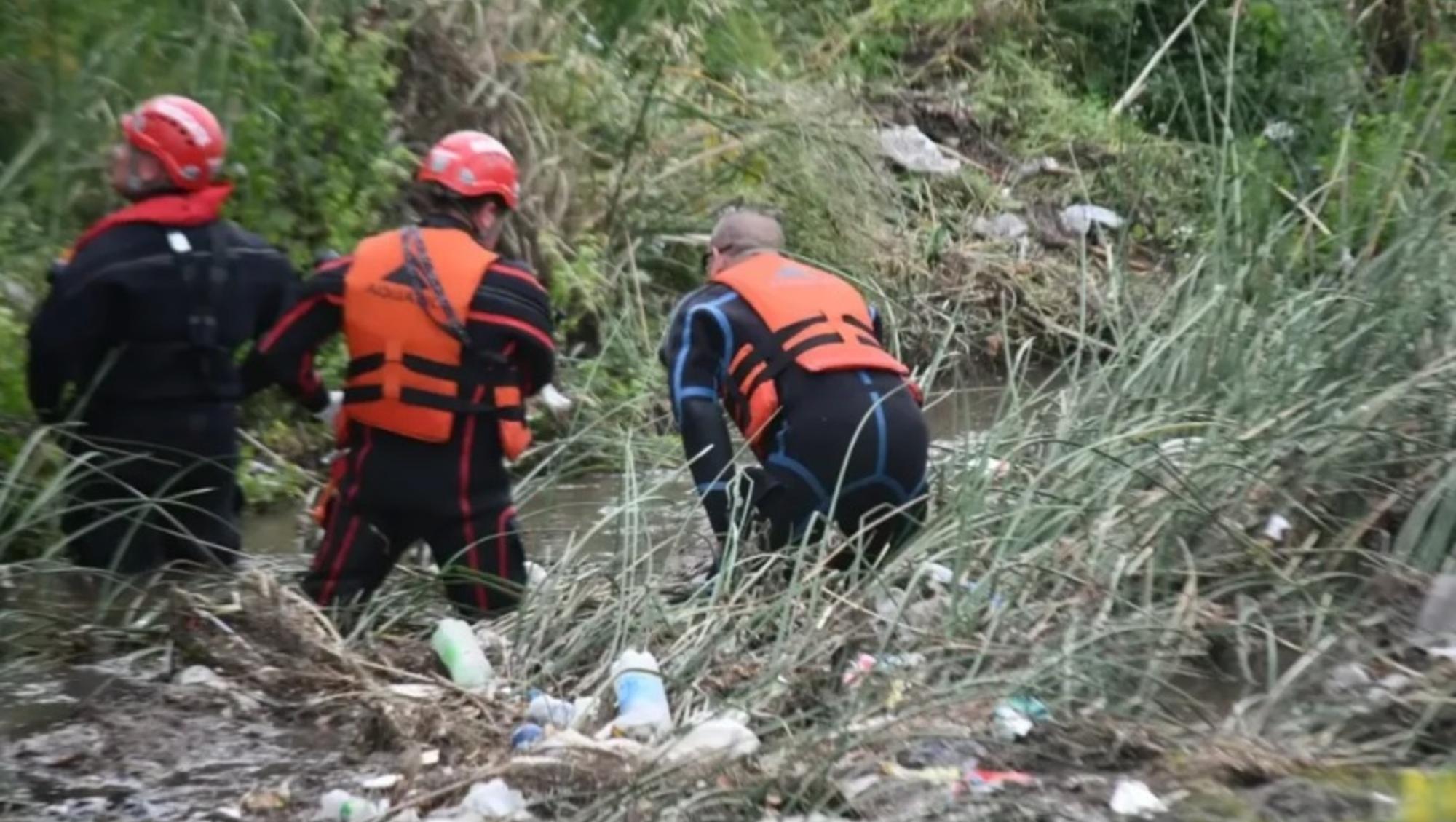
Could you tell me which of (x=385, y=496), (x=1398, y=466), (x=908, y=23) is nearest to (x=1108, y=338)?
(x=1398, y=466)

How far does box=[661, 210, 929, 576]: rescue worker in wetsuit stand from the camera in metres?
6.13

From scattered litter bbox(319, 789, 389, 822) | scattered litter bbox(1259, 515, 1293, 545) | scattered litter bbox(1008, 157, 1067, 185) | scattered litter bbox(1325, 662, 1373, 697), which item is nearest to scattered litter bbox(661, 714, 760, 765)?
scattered litter bbox(319, 789, 389, 822)

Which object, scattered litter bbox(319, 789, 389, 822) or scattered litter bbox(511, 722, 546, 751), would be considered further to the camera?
scattered litter bbox(511, 722, 546, 751)

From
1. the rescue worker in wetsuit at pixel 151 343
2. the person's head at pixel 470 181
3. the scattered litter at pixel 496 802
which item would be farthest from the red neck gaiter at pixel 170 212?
the scattered litter at pixel 496 802

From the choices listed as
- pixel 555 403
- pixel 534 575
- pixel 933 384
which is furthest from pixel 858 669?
pixel 555 403

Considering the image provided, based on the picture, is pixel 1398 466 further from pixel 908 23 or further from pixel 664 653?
pixel 908 23

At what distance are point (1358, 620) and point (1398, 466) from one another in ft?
2.66

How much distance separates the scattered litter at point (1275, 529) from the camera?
6129 mm

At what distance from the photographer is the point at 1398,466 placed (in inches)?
251

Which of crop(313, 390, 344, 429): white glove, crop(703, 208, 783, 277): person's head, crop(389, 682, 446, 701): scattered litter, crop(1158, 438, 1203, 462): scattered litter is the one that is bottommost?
crop(389, 682, 446, 701): scattered litter

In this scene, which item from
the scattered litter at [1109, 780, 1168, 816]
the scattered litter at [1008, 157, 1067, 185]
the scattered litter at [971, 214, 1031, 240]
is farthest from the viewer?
the scattered litter at [1008, 157, 1067, 185]

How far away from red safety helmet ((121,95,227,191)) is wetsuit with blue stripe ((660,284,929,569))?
1.33 meters

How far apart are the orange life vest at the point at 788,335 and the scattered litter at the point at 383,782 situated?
1.61 metres

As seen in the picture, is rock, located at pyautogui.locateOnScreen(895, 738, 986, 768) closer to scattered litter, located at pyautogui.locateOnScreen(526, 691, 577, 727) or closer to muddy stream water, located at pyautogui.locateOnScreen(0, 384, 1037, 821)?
scattered litter, located at pyautogui.locateOnScreen(526, 691, 577, 727)
